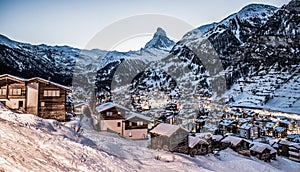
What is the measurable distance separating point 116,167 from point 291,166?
31.4 meters

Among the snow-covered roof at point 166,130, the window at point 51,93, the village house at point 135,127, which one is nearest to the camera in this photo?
the snow-covered roof at point 166,130

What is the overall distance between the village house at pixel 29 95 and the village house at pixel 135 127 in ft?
33.0

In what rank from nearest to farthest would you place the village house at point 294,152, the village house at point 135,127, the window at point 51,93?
the window at point 51,93, the village house at point 135,127, the village house at point 294,152

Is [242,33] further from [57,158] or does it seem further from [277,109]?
[57,158]

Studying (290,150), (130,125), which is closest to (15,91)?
(130,125)

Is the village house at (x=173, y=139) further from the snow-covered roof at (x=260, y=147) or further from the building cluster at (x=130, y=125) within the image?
the snow-covered roof at (x=260, y=147)

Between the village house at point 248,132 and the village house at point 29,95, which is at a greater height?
the village house at point 29,95

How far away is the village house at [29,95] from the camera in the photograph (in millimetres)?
22078

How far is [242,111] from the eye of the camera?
87.5 m

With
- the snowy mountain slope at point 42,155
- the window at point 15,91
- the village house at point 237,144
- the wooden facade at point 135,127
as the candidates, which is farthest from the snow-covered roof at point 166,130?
the snowy mountain slope at point 42,155

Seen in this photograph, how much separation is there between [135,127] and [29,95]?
13.4 meters

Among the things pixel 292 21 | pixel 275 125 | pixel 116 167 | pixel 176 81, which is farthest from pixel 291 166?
pixel 292 21

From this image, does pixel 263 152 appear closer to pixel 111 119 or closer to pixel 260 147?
pixel 260 147

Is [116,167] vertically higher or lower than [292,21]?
lower
